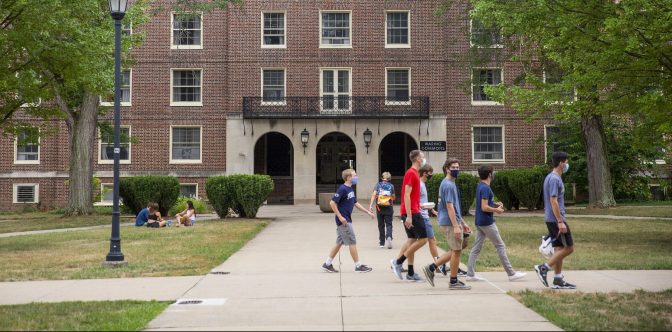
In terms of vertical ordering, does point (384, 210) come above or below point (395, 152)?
below

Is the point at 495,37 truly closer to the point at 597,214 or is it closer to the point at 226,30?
the point at 597,214

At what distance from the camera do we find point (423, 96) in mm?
35938

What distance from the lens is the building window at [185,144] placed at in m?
36.3

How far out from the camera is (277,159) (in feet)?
127

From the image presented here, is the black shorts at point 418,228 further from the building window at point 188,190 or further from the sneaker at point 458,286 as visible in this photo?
the building window at point 188,190

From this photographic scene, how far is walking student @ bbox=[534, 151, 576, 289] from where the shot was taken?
31.2 feet

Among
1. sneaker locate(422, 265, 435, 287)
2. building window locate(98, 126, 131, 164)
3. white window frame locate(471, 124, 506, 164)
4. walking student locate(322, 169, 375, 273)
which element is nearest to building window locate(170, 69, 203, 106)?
building window locate(98, 126, 131, 164)

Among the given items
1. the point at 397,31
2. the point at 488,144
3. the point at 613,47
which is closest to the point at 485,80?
the point at 488,144

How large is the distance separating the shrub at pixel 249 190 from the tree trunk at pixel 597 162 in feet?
43.4

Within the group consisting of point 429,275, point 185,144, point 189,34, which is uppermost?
point 189,34

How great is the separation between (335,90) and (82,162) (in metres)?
14.0

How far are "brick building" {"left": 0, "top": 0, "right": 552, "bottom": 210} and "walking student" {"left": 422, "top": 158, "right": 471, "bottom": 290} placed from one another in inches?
1005

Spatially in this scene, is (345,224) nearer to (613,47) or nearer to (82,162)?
(613,47)

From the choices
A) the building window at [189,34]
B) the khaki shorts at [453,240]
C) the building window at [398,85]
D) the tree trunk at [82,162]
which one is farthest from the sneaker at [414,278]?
the building window at [189,34]
